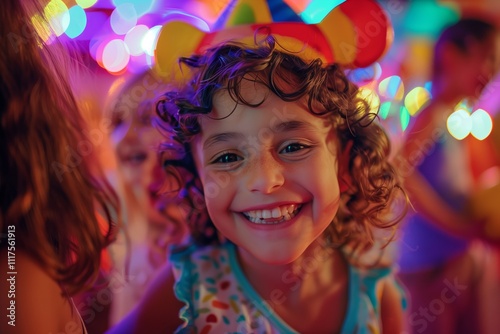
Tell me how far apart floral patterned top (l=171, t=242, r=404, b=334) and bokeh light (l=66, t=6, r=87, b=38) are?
52 cm

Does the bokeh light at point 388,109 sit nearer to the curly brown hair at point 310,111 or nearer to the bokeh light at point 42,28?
the curly brown hair at point 310,111

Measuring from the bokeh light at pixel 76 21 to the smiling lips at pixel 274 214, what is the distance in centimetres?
52

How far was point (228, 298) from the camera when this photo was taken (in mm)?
1063

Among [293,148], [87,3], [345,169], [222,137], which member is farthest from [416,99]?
[87,3]

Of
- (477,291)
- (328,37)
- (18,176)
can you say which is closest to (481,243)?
(477,291)

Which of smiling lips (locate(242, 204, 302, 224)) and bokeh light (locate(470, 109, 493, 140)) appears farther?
bokeh light (locate(470, 109, 493, 140))

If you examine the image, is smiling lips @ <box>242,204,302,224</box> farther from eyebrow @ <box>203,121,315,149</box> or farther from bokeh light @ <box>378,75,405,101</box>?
bokeh light @ <box>378,75,405,101</box>

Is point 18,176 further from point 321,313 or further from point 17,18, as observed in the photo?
point 321,313

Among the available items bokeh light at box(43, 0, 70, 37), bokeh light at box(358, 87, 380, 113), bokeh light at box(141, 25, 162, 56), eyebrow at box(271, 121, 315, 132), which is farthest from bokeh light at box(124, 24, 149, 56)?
bokeh light at box(358, 87, 380, 113)

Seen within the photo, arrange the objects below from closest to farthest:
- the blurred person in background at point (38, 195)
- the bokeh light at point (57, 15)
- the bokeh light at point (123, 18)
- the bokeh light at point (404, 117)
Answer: the blurred person in background at point (38, 195) → the bokeh light at point (57, 15) → the bokeh light at point (123, 18) → the bokeh light at point (404, 117)

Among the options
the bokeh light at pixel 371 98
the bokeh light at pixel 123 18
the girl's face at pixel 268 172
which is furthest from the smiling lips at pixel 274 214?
the bokeh light at pixel 123 18

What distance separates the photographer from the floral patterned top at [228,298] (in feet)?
3.43

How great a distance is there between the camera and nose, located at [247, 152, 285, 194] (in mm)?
935

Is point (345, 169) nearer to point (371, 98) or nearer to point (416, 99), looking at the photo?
point (371, 98)
